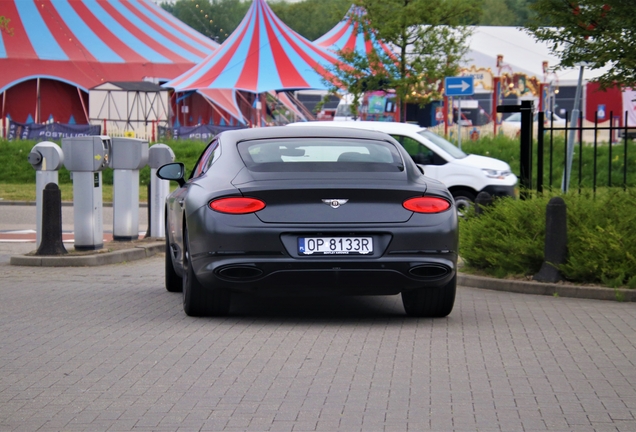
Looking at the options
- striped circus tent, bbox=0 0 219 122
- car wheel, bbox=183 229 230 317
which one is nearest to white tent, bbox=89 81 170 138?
striped circus tent, bbox=0 0 219 122

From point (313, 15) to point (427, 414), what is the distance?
134 metres

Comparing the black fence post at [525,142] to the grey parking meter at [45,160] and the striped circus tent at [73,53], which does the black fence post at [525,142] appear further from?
the striped circus tent at [73,53]

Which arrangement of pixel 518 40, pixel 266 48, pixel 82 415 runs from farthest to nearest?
pixel 518 40 → pixel 266 48 → pixel 82 415

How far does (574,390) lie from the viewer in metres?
5.68

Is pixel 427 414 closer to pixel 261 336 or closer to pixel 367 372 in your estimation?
pixel 367 372

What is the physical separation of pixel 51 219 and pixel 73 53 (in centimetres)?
3139

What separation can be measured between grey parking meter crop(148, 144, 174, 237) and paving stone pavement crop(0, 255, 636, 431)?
18.3 feet

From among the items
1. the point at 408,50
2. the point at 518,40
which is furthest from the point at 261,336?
the point at 518,40

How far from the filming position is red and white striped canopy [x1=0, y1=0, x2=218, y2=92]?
41.1 meters

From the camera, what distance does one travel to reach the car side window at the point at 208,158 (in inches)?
340

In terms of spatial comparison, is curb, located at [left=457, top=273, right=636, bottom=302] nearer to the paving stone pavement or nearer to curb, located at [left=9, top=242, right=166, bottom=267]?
the paving stone pavement

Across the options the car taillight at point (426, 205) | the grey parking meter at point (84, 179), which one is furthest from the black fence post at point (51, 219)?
the car taillight at point (426, 205)

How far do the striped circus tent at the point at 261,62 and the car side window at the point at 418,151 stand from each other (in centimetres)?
1853

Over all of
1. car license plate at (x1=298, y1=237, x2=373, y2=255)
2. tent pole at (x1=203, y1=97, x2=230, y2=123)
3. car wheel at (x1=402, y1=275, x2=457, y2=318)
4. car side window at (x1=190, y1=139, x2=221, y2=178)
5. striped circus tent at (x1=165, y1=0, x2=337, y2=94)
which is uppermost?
striped circus tent at (x1=165, y1=0, x2=337, y2=94)
